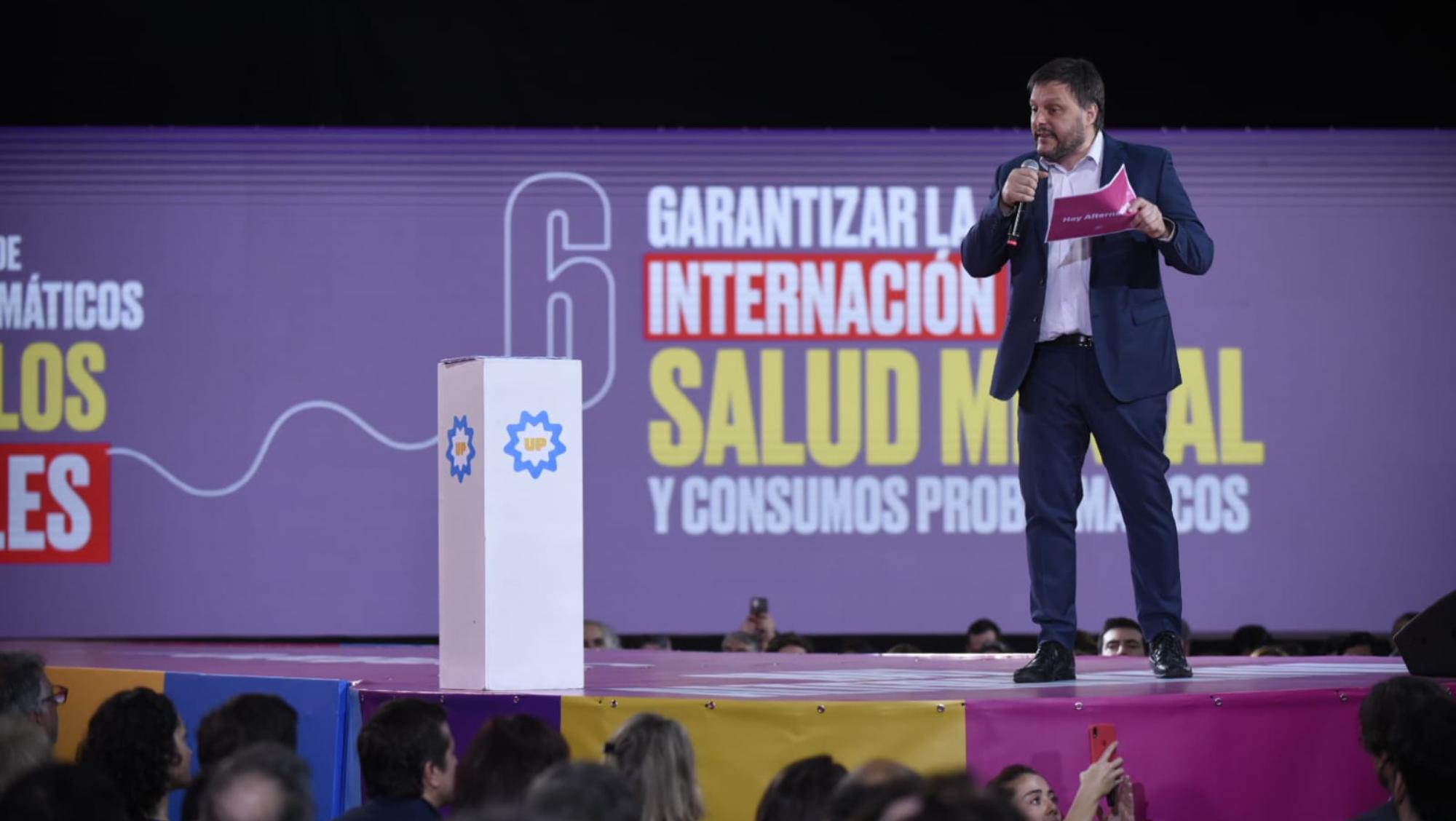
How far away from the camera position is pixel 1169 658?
408cm

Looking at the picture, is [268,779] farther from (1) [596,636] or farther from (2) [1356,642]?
(2) [1356,642]

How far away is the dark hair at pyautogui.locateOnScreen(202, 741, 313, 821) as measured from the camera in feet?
7.45

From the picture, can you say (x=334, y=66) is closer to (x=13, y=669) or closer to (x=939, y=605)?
(x=939, y=605)

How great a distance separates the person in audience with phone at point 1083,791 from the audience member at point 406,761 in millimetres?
1020

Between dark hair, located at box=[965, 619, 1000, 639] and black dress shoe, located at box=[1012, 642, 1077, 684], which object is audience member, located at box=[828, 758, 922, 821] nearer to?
black dress shoe, located at box=[1012, 642, 1077, 684]

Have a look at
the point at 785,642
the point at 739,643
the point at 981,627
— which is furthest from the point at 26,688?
the point at 981,627

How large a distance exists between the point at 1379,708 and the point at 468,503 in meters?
1.94

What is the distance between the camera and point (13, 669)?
387 centimetres

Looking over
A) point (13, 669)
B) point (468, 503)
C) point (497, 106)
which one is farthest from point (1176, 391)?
point (13, 669)

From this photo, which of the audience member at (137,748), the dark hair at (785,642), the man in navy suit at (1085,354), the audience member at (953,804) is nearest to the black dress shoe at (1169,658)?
the man in navy suit at (1085,354)

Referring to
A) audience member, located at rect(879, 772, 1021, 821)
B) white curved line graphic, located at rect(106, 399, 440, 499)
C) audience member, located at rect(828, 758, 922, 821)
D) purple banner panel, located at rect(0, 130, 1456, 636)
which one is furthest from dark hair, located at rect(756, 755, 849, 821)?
white curved line graphic, located at rect(106, 399, 440, 499)

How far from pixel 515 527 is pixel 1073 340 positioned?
1.34 meters

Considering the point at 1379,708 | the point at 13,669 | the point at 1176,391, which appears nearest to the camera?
the point at 1379,708

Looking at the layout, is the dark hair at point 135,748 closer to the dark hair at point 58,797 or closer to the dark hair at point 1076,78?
the dark hair at point 58,797
